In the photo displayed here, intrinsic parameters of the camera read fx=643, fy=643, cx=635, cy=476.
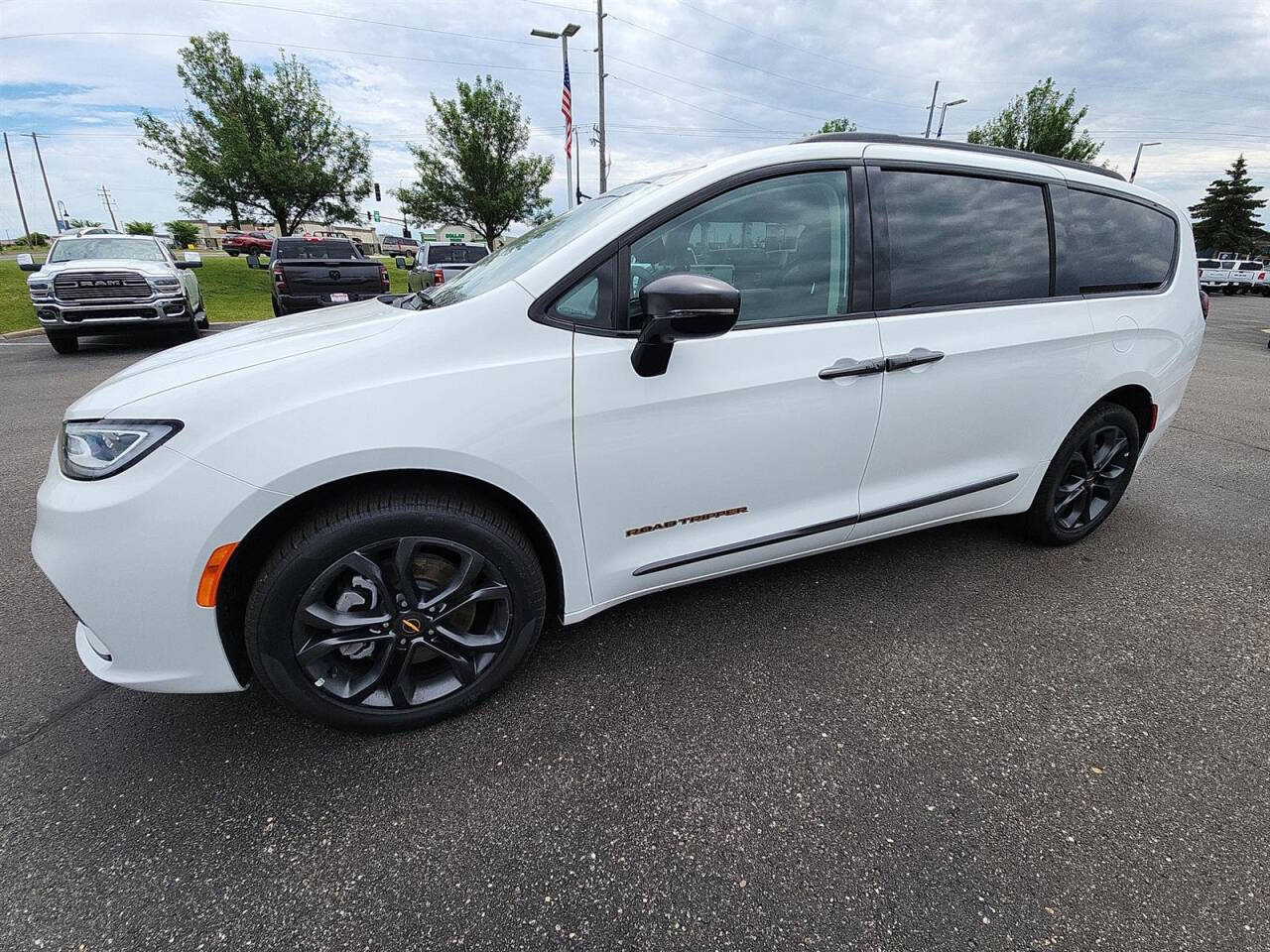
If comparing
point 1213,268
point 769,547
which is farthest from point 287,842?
point 1213,268

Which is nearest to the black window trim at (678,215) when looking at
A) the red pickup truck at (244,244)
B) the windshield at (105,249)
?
the windshield at (105,249)

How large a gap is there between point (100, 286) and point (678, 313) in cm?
1053

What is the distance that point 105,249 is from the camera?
10.0 meters

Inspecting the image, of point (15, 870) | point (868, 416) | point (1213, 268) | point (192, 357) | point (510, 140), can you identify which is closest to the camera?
point (15, 870)

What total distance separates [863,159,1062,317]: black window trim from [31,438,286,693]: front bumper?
207cm

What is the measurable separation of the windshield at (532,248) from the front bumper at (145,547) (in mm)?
875

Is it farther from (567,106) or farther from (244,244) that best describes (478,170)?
(244,244)

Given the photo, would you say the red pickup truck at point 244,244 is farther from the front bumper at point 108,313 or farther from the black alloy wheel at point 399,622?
the black alloy wheel at point 399,622

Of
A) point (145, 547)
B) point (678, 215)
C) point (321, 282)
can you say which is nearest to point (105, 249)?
point (321, 282)

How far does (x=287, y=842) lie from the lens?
1643 millimetres

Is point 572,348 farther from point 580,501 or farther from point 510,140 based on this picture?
point 510,140

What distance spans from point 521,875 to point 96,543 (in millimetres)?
1329

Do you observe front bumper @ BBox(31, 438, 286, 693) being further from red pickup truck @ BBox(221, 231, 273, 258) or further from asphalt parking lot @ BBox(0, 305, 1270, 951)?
red pickup truck @ BBox(221, 231, 273, 258)

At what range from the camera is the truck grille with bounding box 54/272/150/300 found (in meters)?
8.66
